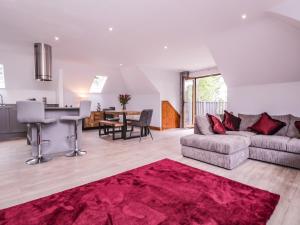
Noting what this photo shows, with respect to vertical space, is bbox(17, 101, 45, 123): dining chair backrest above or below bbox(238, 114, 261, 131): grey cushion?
above

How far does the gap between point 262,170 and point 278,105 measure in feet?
6.81

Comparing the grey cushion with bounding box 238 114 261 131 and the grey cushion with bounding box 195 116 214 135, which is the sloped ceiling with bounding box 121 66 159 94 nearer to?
the grey cushion with bounding box 195 116 214 135

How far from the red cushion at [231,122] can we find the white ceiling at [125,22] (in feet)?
6.09

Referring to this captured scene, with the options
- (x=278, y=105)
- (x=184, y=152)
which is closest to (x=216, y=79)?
(x=278, y=105)

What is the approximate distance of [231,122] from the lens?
13.7 feet

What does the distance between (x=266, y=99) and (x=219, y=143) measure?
7.74 ft

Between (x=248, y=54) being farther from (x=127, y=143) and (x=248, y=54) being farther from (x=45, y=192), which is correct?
(x=45, y=192)

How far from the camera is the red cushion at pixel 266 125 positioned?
3541mm

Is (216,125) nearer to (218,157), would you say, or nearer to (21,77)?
(218,157)

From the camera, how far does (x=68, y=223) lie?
1.57 meters

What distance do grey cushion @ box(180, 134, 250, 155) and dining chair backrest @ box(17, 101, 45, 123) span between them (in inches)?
107

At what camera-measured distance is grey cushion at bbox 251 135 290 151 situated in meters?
2.98

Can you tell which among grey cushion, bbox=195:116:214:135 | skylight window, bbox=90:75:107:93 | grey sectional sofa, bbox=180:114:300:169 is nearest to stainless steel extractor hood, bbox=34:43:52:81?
skylight window, bbox=90:75:107:93

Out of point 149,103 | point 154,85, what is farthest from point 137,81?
point 149,103
